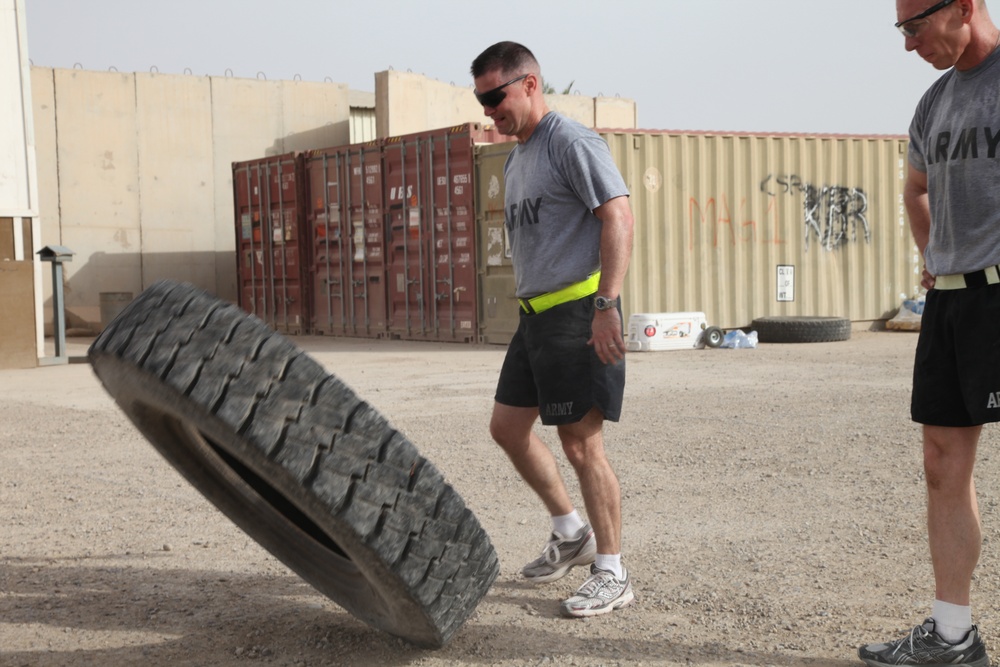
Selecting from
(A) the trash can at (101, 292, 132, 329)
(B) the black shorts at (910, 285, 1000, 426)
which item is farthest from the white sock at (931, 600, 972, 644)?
(A) the trash can at (101, 292, 132, 329)

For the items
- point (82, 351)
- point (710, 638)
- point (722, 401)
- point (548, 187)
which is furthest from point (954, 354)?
point (82, 351)

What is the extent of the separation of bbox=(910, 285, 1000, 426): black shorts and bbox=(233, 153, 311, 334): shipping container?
637 inches

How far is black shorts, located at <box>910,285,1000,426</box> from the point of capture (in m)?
2.99

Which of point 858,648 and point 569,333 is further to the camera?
point 569,333

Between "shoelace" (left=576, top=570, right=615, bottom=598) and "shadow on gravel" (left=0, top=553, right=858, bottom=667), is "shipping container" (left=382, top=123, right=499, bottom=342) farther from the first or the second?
"shoelace" (left=576, top=570, right=615, bottom=598)

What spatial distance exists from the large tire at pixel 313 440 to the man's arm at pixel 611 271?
848mm

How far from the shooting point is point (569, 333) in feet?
12.4

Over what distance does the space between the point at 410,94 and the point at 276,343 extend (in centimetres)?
1991

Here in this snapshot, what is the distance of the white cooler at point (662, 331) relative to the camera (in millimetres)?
13906

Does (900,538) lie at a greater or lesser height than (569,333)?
lesser

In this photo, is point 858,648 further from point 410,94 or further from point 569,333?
point 410,94

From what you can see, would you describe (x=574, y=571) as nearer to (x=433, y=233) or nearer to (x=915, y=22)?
(x=915, y=22)

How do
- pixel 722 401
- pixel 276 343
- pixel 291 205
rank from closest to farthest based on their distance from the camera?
pixel 276 343 < pixel 722 401 < pixel 291 205

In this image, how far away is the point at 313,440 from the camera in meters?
2.79
